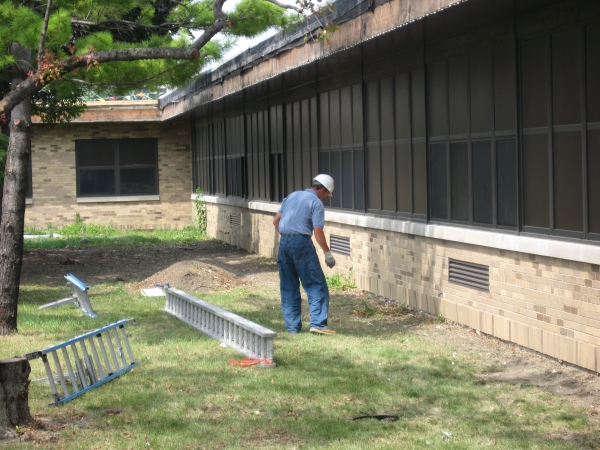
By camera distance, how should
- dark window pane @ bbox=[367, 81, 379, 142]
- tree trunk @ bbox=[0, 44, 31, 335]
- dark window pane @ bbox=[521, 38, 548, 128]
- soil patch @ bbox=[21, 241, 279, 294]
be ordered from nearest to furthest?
dark window pane @ bbox=[521, 38, 548, 128] → tree trunk @ bbox=[0, 44, 31, 335] → dark window pane @ bbox=[367, 81, 379, 142] → soil patch @ bbox=[21, 241, 279, 294]

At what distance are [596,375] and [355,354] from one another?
2428 mm

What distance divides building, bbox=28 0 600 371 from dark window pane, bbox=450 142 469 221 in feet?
0.08

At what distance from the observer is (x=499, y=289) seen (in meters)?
10.3

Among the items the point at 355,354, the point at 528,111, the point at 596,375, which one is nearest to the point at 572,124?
the point at 528,111

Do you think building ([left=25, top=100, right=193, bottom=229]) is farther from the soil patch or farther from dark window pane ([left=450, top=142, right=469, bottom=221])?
dark window pane ([left=450, top=142, right=469, bottom=221])

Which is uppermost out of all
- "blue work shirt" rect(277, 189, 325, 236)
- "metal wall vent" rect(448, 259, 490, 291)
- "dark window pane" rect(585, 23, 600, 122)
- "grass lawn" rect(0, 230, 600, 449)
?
"dark window pane" rect(585, 23, 600, 122)

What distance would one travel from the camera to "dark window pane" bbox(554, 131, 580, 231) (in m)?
8.89

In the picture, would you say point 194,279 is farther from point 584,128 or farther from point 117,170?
point 117,170

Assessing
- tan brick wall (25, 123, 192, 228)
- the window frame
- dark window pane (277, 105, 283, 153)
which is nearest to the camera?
dark window pane (277, 105, 283, 153)

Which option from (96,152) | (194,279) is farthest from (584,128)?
(96,152)

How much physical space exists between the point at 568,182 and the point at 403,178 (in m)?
4.43

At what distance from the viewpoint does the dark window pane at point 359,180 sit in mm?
15039

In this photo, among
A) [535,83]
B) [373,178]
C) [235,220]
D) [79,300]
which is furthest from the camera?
[235,220]

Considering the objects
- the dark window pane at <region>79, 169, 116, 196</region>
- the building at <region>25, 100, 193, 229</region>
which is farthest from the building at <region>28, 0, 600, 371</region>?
the dark window pane at <region>79, 169, 116, 196</region>
